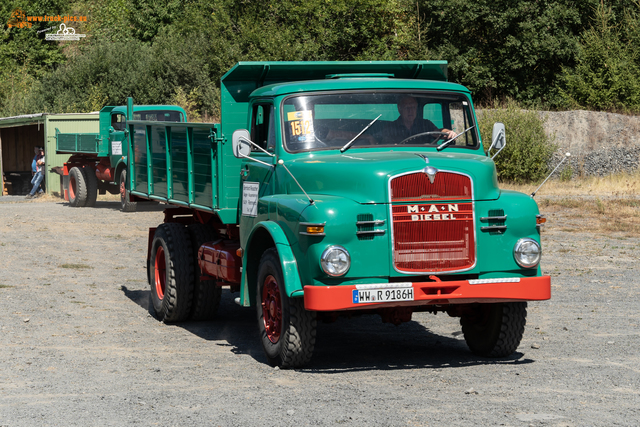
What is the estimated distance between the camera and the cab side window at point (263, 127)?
25.3 feet

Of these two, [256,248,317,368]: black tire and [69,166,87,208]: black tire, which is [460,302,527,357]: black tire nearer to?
[256,248,317,368]: black tire

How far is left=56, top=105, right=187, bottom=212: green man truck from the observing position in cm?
2512

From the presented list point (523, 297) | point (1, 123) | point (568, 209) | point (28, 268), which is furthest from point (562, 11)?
point (523, 297)

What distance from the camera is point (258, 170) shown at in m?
7.86

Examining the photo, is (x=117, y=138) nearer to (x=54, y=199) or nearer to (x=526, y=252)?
(x=54, y=199)

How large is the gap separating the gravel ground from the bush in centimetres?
1902

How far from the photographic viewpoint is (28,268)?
13406 millimetres

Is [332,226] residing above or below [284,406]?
above

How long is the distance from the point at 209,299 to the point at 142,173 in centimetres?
212

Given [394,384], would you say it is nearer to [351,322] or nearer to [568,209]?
[351,322]

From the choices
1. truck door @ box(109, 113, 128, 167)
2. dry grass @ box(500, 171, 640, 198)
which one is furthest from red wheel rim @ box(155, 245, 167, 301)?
dry grass @ box(500, 171, 640, 198)

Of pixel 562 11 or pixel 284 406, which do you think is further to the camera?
pixel 562 11

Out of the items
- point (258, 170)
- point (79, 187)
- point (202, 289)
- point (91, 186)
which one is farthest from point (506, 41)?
point (258, 170)

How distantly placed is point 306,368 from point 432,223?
1.59m
